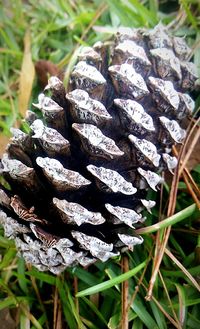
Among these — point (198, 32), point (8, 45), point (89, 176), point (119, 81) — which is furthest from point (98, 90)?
point (8, 45)

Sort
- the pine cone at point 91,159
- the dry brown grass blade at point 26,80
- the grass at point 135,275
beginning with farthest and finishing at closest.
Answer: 1. the dry brown grass blade at point 26,80
2. the grass at point 135,275
3. the pine cone at point 91,159

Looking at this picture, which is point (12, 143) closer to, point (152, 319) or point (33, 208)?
point (33, 208)

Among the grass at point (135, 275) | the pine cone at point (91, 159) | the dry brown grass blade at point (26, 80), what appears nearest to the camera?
the pine cone at point (91, 159)

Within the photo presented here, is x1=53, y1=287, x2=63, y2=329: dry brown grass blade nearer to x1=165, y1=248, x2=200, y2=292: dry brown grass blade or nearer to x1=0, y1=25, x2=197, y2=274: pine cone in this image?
x1=0, y1=25, x2=197, y2=274: pine cone

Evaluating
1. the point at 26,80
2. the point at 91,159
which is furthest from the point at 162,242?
the point at 26,80

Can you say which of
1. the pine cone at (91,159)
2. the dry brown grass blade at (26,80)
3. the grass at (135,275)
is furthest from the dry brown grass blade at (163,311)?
the dry brown grass blade at (26,80)

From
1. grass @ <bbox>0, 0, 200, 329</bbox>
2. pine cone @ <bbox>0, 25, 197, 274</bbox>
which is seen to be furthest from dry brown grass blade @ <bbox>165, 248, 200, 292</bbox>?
pine cone @ <bbox>0, 25, 197, 274</bbox>

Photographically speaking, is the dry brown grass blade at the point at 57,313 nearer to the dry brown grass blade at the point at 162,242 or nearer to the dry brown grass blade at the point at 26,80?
the dry brown grass blade at the point at 162,242
